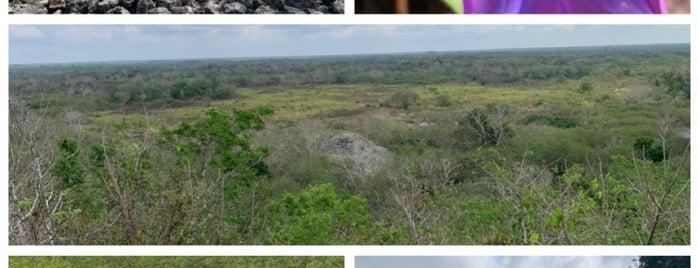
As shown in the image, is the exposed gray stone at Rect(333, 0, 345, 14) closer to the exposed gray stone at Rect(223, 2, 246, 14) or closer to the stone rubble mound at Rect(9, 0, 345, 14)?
the stone rubble mound at Rect(9, 0, 345, 14)

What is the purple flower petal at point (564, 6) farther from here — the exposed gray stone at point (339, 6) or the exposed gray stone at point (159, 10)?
the exposed gray stone at point (159, 10)

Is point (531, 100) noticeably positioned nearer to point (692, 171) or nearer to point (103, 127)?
point (692, 171)

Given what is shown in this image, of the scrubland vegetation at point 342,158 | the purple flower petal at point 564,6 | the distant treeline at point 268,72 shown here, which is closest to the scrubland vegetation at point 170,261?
the scrubland vegetation at point 342,158

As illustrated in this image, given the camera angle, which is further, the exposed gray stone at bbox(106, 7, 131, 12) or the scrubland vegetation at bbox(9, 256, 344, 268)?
the scrubland vegetation at bbox(9, 256, 344, 268)

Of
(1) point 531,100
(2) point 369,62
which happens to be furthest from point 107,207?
(1) point 531,100

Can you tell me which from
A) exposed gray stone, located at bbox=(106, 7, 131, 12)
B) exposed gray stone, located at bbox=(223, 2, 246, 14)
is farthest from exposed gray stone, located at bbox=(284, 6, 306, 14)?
exposed gray stone, located at bbox=(106, 7, 131, 12)

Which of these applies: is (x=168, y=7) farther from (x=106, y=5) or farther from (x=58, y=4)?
(x=58, y=4)
